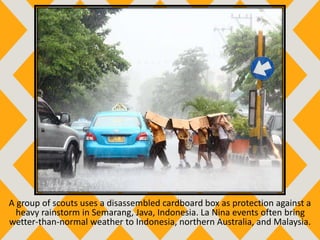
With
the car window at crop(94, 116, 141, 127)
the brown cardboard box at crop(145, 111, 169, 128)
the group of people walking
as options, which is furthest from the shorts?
the car window at crop(94, 116, 141, 127)

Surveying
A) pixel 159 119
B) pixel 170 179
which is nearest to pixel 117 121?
pixel 159 119

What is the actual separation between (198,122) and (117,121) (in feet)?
3.54

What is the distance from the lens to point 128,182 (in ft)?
25.5

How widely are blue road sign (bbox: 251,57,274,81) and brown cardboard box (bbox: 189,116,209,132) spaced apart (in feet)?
2.84

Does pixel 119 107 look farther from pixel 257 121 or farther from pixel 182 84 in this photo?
pixel 257 121

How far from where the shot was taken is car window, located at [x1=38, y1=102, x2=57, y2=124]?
783 cm

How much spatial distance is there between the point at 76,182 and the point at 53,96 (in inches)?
46.1

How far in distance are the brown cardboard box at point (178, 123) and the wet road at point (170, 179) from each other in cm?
18

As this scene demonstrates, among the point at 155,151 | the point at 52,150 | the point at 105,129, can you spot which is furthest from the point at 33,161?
the point at 155,151

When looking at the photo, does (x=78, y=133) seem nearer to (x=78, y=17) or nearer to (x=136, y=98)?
(x=136, y=98)

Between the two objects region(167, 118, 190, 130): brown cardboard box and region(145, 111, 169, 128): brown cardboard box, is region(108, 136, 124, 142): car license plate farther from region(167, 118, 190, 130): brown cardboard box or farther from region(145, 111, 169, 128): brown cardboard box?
region(167, 118, 190, 130): brown cardboard box

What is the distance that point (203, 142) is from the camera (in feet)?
28.0

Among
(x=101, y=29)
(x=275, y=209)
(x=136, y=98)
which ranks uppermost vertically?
(x=101, y=29)

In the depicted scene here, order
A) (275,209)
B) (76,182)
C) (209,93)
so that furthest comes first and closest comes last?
(209,93)
(76,182)
(275,209)
